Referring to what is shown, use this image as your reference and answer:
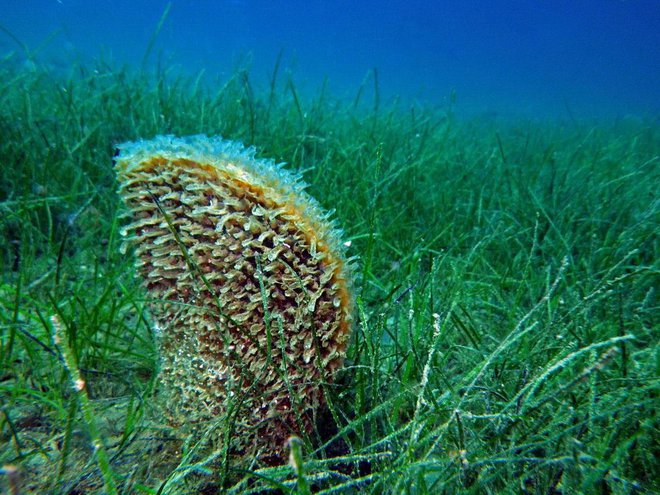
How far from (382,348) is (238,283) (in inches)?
44.8

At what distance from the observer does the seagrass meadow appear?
1.45 m

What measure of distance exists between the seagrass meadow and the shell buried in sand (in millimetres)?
99

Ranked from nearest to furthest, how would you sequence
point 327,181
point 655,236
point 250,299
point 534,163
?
point 250,299
point 655,236
point 327,181
point 534,163

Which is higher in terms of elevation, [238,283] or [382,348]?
[238,283]

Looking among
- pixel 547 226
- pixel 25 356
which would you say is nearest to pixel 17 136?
pixel 25 356

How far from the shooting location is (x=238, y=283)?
5.05 feet

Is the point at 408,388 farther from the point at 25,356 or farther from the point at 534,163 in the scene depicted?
the point at 534,163

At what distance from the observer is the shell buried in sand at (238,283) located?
146 centimetres

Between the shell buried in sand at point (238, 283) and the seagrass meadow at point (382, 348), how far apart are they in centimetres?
10

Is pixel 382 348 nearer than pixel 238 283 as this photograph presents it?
No

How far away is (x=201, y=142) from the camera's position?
1.55 metres

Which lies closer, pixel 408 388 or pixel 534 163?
pixel 408 388

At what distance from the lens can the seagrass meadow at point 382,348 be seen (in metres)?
1.45

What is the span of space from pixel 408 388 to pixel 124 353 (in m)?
1.43
